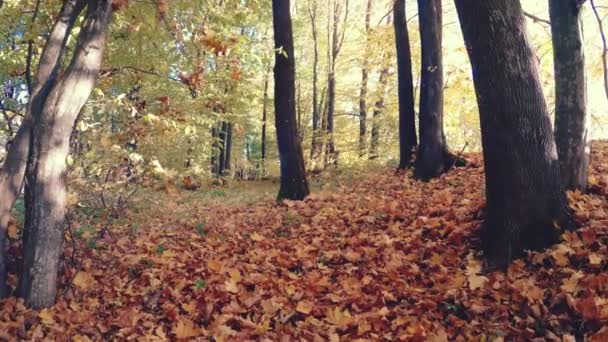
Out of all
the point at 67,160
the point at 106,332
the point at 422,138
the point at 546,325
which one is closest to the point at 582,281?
the point at 546,325

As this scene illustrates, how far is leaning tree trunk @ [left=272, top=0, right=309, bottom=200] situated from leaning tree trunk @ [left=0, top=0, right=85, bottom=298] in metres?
4.49

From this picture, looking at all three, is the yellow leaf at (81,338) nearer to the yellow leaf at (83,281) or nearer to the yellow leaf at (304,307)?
the yellow leaf at (83,281)

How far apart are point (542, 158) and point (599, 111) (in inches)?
696

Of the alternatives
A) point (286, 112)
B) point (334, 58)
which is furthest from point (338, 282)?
point (334, 58)

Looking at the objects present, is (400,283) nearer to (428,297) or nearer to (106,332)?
(428,297)

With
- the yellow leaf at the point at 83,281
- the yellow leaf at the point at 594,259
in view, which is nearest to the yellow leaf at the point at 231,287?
the yellow leaf at the point at 83,281

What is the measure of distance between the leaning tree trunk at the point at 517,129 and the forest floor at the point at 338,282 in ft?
0.73

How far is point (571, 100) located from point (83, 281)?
6124 mm

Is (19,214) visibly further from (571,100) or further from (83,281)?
(571,100)

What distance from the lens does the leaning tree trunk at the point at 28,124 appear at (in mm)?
5090

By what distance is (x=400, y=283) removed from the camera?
4.32 meters

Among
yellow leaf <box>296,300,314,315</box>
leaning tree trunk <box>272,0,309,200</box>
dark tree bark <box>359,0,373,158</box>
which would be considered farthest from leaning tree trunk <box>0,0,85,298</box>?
dark tree bark <box>359,0,373,158</box>

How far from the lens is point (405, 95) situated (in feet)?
38.3

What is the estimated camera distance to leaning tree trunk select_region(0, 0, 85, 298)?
200 inches
